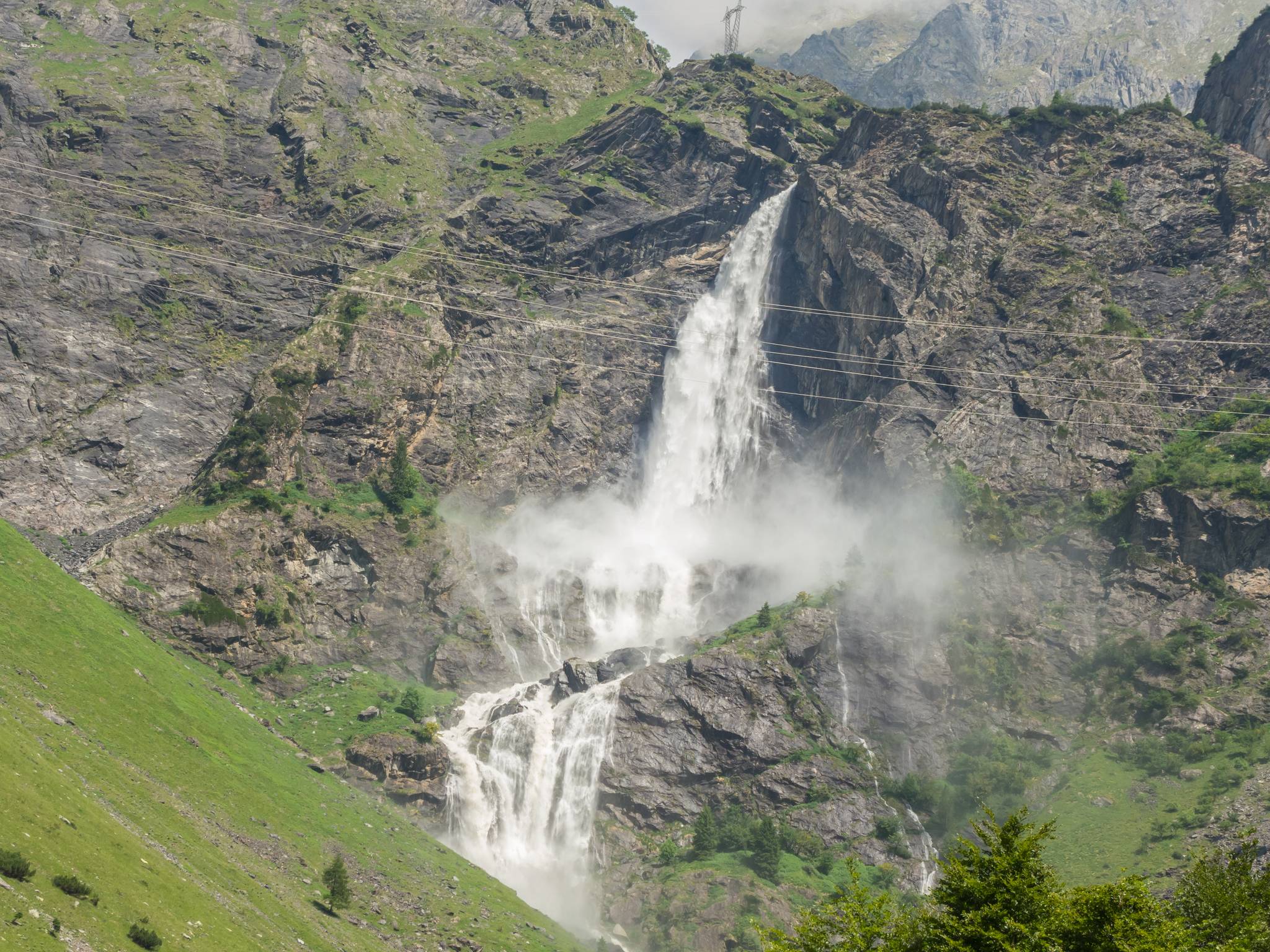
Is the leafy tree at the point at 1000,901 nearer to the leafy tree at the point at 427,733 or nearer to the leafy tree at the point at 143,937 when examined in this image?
the leafy tree at the point at 143,937

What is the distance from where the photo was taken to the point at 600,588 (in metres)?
131

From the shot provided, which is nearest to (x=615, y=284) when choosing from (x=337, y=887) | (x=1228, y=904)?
(x=337, y=887)

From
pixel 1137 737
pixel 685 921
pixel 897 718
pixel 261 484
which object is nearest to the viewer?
pixel 685 921

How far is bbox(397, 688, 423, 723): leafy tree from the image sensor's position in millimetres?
102562

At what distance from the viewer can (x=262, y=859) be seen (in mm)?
67500

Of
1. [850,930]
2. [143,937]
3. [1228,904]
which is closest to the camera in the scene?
[850,930]

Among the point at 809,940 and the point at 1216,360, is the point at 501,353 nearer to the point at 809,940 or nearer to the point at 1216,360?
the point at 1216,360

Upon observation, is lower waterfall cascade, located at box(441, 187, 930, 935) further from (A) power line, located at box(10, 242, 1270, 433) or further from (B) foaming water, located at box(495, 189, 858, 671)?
(A) power line, located at box(10, 242, 1270, 433)

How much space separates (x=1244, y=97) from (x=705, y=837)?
128215 mm

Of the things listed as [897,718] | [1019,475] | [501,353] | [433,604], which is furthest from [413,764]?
[1019,475]

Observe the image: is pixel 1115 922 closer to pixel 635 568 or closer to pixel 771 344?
pixel 635 568

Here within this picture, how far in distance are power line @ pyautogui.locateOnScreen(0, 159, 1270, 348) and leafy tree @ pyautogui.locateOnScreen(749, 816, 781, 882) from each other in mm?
66761

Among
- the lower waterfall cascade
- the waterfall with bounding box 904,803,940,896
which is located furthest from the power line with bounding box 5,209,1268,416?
the waterfall with bounding box 904,803,940,896

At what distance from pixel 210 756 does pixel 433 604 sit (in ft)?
142
